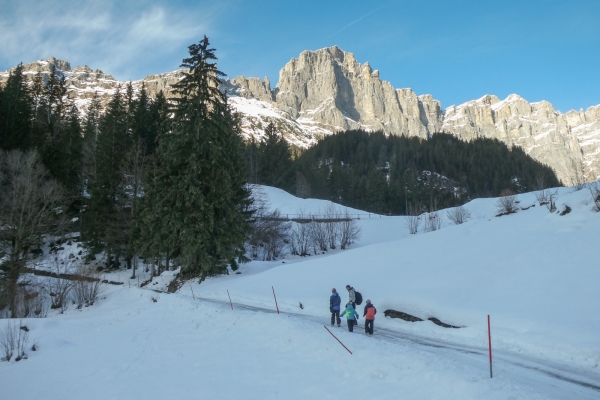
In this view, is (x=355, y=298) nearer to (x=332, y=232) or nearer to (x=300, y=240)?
(x=300, y=240)

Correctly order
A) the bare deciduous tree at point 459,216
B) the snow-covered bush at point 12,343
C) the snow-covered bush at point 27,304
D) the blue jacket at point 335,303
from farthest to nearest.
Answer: the bare deciduous tree at point 459,216, the snow-covered bush at point 27,304, the blue jacket at point 335,303, the snow-covered bush at point 12,343

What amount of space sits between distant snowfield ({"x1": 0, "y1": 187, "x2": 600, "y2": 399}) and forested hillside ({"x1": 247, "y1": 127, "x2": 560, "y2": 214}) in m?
43.6

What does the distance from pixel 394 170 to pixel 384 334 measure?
95108 mm

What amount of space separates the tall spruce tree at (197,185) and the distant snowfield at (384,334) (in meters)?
2.98

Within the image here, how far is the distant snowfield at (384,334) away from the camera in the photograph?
7.86m

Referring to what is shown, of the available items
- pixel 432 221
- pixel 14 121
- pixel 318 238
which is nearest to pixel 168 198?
pixel 318 238

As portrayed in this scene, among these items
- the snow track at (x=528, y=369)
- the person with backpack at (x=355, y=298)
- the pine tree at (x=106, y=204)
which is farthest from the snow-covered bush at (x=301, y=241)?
the snow track at (x=528, y=369)

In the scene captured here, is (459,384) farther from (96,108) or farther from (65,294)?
(96,108)

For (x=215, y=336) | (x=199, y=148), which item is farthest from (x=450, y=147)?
(x=215, y=336)

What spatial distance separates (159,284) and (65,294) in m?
5.82

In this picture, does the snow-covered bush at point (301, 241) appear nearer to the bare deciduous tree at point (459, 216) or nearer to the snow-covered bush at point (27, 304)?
the bare deciduous tree at point (459, 216)

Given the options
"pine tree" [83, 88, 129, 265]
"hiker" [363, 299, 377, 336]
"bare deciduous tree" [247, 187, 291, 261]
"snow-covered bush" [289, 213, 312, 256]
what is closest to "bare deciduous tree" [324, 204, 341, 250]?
"snow-covered bush" [289, 213, 312, 256]

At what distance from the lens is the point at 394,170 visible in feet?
338

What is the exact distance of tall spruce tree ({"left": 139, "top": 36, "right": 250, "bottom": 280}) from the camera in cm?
2359
